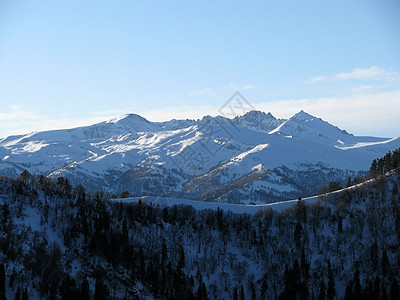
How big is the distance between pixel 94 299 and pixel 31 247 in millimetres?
34429

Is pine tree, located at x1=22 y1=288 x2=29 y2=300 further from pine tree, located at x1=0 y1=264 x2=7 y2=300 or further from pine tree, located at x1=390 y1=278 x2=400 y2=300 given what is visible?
pine tree, located at x1=390 y1=278 x2=400 y2=300

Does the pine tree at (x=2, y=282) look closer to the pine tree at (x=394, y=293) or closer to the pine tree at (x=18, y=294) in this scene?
the pine tree at (x=18, y=294)

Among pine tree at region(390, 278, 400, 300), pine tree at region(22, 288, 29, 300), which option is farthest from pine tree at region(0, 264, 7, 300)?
pine tree at region(390, 278, 400, 300)

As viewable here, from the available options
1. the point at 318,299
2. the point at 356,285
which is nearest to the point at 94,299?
the point at 318,299

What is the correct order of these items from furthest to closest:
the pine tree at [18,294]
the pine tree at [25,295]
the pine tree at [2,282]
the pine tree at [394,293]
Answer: the pine tree at [394,293]
the pine tree at [18,294]
the pine tree at [25,295]
the pine tree at [2,282]

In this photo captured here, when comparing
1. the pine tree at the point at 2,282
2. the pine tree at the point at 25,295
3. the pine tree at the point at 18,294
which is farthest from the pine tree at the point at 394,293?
the pine tree at the point at 2,282

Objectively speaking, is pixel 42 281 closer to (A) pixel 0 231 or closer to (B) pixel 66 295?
(B) pixel 66 295

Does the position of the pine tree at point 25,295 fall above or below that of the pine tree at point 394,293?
above

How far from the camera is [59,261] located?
654 feet

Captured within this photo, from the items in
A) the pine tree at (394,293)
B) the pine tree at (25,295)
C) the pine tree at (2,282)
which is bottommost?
the pine tree at (394,293)

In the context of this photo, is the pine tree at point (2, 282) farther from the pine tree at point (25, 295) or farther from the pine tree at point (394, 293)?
the pine tree at point (394, 293)

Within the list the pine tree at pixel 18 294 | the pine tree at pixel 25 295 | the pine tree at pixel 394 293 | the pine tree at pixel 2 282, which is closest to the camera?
the pine tree at pixel 2 282

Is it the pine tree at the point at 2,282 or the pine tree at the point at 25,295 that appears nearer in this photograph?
the pine tree at the point at 2,282

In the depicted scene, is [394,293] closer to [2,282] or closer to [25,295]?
[25,295]
